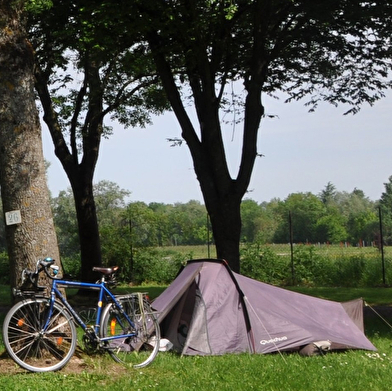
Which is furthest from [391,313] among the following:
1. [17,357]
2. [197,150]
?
[17,357]

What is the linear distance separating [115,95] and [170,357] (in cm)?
1287

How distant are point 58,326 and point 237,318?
289 centimetres

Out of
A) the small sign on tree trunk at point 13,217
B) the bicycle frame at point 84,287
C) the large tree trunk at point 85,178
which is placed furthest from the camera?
the large tree trunk at point 85,178

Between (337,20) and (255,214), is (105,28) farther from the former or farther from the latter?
(255,214)

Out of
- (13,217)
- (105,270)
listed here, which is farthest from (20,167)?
(105,270)

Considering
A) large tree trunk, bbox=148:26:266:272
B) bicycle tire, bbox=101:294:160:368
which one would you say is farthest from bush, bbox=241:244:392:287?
bicycle tire, bbox=101:294:160:368

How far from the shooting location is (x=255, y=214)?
75.2 meters

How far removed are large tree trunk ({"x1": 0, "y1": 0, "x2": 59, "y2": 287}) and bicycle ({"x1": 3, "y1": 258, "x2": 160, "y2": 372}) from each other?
39 cm

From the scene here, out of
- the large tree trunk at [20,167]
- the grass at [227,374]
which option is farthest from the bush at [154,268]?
the large tree trunk at [20,167]

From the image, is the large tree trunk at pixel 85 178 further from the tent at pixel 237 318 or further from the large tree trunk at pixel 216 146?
the tent at pixel 237 318

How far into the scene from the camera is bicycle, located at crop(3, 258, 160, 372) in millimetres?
7277

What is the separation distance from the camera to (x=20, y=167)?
784cm

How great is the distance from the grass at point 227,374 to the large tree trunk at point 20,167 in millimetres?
1307

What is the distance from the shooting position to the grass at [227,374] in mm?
6926
